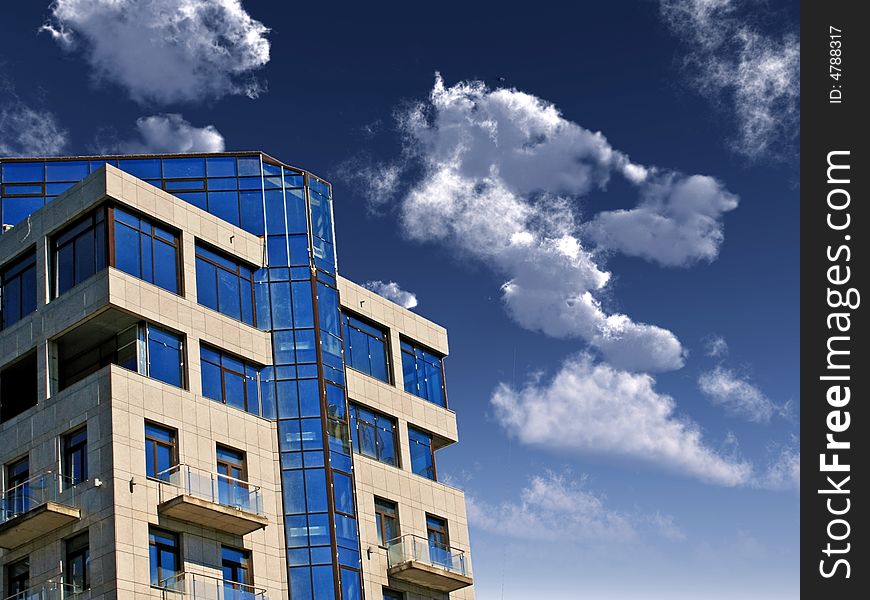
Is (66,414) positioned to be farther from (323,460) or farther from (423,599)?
(423,599)

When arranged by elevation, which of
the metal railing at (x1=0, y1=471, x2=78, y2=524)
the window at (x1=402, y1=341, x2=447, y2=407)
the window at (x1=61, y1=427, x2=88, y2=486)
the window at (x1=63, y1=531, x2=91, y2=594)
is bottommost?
the window at (x1=63, y1=531, x2=91, y2=594)

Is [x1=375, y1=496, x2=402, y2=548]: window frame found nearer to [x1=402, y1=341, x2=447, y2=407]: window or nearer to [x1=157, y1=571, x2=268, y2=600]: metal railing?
[x1=402, y1=341, x2=447, y2=407]: window

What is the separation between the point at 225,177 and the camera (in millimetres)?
54844

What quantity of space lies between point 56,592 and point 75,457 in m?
4.17

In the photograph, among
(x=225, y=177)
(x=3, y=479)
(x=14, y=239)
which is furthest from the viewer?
(x=225, y=177)

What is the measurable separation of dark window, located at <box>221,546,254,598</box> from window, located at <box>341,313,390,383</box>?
10135 millimetres

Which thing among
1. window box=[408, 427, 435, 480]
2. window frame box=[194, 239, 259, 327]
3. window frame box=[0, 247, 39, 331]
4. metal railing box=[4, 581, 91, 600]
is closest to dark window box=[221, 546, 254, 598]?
metal railing box=[4, 581, 91, 600]

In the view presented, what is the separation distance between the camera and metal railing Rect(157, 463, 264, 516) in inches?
1768

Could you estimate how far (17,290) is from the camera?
4962cm

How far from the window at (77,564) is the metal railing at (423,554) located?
40.2 feet
